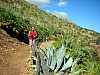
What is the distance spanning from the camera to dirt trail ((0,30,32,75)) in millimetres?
10805

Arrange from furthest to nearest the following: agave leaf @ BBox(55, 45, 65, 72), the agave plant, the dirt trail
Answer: the dirt trail, agave leaf @ BBox(55, 45, 65, 72), the agave plant

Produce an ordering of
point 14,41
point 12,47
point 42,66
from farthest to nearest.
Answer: point 14,41
point 12,47
point 42,66

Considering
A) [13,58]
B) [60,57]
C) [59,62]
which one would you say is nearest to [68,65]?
[59,62]

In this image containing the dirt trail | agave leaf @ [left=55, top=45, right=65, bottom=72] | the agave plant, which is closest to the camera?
the agave plant

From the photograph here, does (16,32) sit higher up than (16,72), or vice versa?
(16,32)

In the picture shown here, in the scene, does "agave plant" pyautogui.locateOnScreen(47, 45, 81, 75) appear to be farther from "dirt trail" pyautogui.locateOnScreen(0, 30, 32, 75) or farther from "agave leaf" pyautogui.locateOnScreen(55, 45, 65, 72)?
"dirt trail" pyautogui.locateOnScreen(0, 30, 32, 75)

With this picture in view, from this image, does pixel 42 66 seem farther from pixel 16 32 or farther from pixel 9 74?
pixel 16 32

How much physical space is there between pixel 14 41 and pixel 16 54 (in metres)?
3.13

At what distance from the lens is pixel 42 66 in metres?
6.73

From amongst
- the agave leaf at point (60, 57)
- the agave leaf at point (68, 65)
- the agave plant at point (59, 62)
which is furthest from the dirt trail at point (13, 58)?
the agave leaf at point (68, 65)

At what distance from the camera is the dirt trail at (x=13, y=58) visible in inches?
425

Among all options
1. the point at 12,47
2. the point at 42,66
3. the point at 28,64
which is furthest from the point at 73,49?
the point at 42,66

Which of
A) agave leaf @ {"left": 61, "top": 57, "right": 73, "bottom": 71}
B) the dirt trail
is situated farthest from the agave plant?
the dirt trail

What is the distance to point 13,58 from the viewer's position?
12727mm
